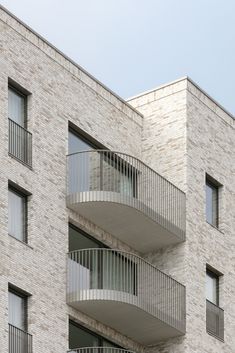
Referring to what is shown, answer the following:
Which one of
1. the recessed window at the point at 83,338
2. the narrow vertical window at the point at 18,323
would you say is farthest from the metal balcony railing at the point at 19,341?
the recessed window at the point at 83,338

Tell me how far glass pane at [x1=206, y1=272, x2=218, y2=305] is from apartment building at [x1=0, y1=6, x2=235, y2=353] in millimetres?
44

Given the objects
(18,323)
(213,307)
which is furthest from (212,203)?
(18,323)

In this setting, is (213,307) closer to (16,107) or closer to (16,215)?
(16,215)

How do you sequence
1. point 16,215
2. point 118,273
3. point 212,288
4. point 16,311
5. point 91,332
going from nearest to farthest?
point 16,311 < point 16,215 < point 91,332 < point 118,273 < point 212,288

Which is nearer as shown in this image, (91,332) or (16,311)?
(16,311)

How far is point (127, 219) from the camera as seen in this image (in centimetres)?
4859

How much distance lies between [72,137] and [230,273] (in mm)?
7975

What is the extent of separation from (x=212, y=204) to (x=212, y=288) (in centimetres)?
317

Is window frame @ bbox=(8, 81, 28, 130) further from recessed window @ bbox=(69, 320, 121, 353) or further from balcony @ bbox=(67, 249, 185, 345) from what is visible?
recessed window @ bbox=(69, 320, 121, 353)

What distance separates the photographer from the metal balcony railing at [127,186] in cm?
4756

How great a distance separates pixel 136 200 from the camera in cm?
4806

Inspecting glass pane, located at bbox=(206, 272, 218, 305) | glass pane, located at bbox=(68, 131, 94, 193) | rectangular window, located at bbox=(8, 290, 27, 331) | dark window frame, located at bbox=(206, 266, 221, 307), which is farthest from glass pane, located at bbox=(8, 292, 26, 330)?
dark window frame, located at bbox=(206, 266, 221, 307)

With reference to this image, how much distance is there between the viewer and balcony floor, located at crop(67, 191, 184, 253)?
155ft

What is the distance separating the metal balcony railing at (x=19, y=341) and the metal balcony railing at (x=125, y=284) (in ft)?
8.12
